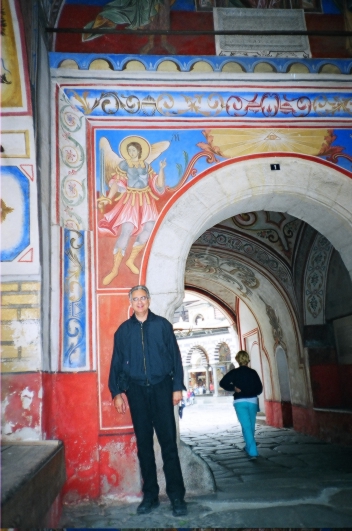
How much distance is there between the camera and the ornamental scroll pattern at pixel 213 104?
3949 millimetres

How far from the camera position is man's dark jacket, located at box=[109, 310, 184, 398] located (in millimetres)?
2893

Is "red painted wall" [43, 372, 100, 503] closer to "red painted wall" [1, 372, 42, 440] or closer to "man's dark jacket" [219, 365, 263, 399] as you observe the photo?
"red painted wall" [1, 372, 42, 440]

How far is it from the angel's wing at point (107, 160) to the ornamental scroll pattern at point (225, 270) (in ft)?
13.0

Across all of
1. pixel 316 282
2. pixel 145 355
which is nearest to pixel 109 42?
pixel 145 355

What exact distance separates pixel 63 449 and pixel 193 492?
3.24 ft

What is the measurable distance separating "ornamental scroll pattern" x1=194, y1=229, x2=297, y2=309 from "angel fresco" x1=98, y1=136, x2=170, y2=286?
10.8 feet

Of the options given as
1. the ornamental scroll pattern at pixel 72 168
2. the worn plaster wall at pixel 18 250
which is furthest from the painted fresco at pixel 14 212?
the ornamental scroll pattern at pixel 72 168

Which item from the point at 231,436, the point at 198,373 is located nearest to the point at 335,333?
the point at 231,436

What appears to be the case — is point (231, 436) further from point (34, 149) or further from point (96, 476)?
point (34, 149)

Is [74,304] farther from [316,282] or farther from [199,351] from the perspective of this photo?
[199,351]

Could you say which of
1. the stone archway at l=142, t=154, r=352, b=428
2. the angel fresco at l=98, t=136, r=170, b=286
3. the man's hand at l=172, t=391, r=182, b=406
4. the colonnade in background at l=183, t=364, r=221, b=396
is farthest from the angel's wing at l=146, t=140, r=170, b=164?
the colonnade in background at l=183, t=364, r=221, b=396

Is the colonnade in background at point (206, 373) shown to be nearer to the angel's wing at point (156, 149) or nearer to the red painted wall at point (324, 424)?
the red painted wall at point (324, 424)

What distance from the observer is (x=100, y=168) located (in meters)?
3.84

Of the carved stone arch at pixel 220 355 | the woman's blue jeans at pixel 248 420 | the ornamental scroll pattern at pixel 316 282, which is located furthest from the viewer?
the carved stone arch at pixel 220 355
